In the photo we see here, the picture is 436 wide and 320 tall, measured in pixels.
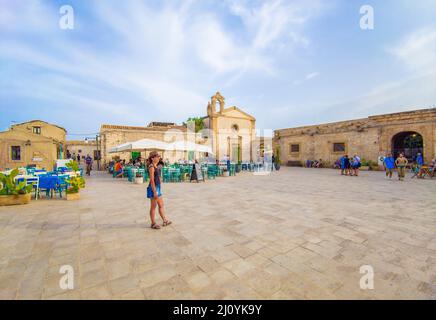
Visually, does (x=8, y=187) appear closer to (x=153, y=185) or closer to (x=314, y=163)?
(x=153, y=185)

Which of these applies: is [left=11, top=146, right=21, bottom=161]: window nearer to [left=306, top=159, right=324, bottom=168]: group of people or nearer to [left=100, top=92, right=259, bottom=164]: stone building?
[left=100, top=92, right=259, bottom=164]: stone building

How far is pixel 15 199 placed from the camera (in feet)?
18.8

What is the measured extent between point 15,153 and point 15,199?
1764 cm

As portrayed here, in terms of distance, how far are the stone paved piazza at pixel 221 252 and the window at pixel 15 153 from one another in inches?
708

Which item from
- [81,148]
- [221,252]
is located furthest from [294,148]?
[81,148]

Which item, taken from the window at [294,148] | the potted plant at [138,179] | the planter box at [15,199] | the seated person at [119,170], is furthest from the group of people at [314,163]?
the planter box at [15,199]

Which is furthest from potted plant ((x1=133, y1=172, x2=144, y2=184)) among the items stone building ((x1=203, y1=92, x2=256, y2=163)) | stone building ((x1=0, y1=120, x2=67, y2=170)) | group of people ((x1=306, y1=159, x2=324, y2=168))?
group of people ((x1=306, y1=159, x2=324, y2=168))

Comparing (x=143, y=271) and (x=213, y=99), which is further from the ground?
(x=213, y=99)

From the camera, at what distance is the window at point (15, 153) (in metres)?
17.9

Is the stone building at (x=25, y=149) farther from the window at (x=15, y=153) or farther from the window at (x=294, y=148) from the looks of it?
the window at (x=294, y=148)
